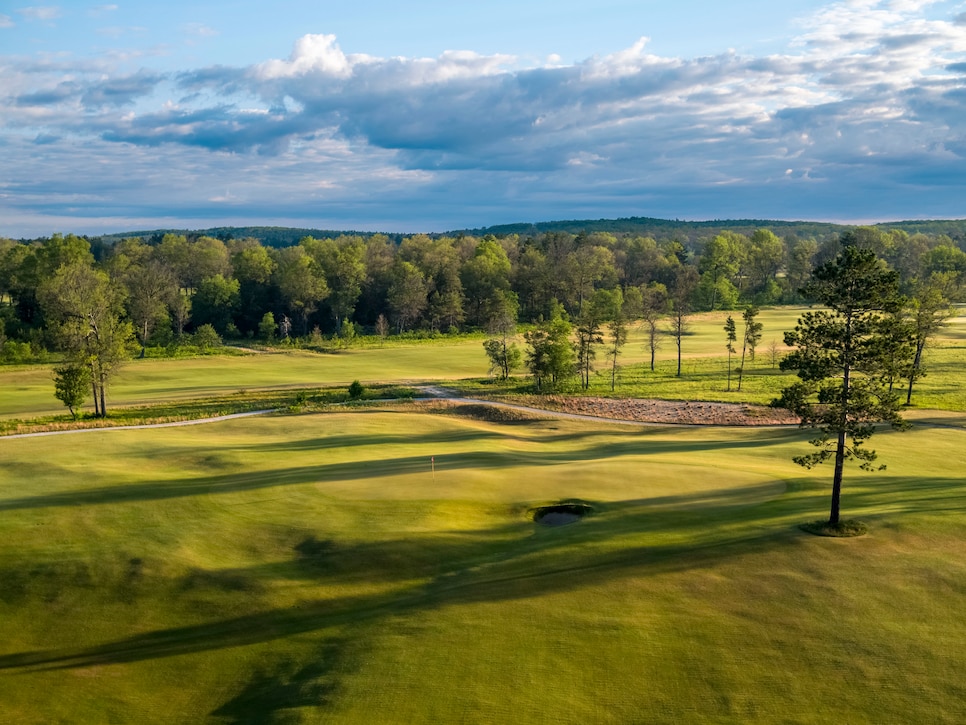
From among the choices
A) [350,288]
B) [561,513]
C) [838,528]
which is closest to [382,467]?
[561,513]

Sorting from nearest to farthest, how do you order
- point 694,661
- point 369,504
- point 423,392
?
1. point 694,661
2. point 369,504
3. point 423,392

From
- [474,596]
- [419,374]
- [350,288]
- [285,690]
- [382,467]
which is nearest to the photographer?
[285,690]

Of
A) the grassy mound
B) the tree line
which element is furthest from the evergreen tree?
the tree line

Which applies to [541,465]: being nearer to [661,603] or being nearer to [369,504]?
[369,504]

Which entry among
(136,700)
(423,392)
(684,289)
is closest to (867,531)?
(136,700)

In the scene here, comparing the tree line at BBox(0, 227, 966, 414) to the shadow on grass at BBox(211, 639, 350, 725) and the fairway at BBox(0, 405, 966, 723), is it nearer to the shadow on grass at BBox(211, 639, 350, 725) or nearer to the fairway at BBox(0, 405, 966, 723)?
the fairway at BBox(0, 405, 966, 723)

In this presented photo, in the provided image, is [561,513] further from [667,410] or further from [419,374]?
[419,374]
